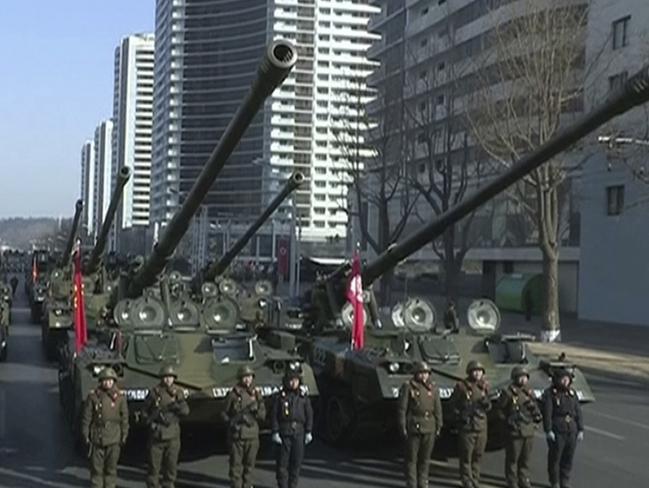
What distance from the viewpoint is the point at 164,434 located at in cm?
1054

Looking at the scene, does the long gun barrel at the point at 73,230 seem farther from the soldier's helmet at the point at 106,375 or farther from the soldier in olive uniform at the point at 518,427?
the soldier in olive uniform at the point at 518,427

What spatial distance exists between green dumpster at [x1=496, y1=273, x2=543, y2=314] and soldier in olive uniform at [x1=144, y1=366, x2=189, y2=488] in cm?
3475

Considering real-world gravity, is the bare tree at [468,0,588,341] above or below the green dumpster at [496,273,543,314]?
above

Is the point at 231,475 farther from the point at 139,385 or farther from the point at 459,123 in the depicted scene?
the point at 459,123

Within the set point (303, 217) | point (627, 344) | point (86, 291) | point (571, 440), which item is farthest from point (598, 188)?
point (303, 217)

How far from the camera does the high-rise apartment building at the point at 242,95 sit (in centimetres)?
10400

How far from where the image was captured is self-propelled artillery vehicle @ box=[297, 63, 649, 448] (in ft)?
40.7

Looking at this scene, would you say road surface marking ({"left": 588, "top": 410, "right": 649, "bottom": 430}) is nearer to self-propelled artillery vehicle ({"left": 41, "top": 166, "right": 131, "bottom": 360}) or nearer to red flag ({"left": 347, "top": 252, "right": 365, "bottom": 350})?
red flag ({"left": 347, "top": 252, "right": 365, "bottom": 350})

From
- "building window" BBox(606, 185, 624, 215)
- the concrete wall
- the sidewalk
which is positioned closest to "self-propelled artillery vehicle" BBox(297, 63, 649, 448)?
the sidewalk

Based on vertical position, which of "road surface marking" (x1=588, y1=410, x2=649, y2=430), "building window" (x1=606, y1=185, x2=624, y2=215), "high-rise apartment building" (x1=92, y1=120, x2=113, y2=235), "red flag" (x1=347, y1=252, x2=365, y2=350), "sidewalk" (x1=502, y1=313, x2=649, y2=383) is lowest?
"sidewalk" (x1=502, y1=313, x2=649, y2=383)

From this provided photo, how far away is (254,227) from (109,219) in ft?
9.55

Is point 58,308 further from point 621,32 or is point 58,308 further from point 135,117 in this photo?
point 135,117

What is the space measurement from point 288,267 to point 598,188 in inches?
559

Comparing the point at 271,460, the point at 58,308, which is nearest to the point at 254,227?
the point at 58,308
